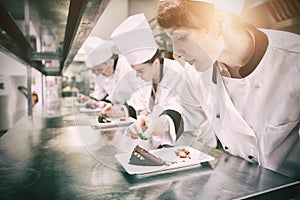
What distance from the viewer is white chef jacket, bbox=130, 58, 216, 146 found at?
0.91 m

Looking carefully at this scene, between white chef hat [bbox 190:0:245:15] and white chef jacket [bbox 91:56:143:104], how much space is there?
0.56 metres

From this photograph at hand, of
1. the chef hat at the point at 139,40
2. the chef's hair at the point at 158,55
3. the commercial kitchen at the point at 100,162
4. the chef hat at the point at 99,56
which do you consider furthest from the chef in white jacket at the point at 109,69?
the commercial kitchen at the point at 100,162

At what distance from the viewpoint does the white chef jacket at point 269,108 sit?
72cm

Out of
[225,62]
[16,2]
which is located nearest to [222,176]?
[225,62]

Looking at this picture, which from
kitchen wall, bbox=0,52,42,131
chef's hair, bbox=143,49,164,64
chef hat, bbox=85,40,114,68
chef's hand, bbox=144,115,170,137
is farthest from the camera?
chef hat, bbox=85,40,114,68

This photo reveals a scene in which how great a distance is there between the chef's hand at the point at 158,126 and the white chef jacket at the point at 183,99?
56mm

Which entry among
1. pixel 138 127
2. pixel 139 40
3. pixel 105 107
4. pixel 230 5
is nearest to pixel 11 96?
pixel 105 107

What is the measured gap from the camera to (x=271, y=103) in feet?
2.45

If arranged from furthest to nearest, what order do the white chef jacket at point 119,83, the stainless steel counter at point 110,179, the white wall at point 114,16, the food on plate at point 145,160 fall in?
the white wall at point 114,16 → the white chef jacket at point 119,83 → the food on plate at point 145,160 → the stainless steel counter at point 110,179

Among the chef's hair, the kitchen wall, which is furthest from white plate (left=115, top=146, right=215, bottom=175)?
the kitchen wall

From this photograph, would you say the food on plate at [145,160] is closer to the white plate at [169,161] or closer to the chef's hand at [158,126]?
the white plate at [169,161]

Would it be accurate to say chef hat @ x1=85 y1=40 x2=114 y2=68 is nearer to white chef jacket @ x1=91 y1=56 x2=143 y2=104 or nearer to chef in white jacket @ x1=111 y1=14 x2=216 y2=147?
white chef jacket @ x1=91 y1=56 x2=143 y2=104

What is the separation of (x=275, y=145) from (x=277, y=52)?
340 millimetres

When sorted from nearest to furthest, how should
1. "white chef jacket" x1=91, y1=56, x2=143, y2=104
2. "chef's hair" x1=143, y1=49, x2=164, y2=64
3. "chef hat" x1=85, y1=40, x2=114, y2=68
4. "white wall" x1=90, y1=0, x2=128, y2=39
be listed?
"chef's hair" x1=143, y1=49, x2=164, y2=64
"white chef jacket" x1=91, y1=56, x2=143, y2=104
"white wall" x1=90, y1=0, x2=128, y2=39
"chef hat" x1=85, y1=40, x2=114, y2=68
